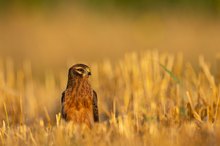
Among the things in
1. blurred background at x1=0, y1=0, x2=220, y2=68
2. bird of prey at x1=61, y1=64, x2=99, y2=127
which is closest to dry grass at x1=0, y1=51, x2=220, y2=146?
bird of prey at x1=61, y1=64, x2=99, y2=127

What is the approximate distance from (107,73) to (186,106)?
102 inches

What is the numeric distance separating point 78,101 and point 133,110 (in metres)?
0.77

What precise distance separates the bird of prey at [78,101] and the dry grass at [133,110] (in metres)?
0.19

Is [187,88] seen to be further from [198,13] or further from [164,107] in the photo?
[198,13]

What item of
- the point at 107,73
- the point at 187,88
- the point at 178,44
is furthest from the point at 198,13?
the point at 187,88

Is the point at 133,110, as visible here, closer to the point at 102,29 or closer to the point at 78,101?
the point at 78,101

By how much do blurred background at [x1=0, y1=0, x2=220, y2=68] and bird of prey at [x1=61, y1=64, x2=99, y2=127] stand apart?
8.82m

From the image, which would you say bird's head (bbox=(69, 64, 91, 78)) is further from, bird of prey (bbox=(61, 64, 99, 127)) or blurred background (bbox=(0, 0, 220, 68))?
blurred background (bbox=(0, 0, 220, 68))

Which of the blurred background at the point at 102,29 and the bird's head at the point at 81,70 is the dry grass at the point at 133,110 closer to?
the bird's head at the point at 81,70

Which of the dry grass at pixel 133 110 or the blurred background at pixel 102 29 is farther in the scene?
the blurred background at pixel 102 29

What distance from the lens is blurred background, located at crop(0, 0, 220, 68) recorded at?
1997cm

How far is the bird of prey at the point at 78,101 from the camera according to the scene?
8.84m

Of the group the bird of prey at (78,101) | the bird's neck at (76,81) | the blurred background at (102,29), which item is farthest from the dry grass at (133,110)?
the blurred background at (102,29)

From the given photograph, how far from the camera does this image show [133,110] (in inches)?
373
